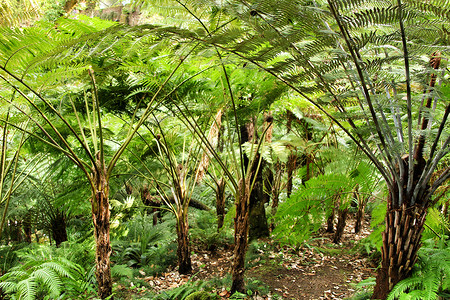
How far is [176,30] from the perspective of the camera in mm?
1556

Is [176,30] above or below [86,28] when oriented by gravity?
below

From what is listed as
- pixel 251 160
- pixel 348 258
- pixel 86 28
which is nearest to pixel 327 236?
pixel 348 258

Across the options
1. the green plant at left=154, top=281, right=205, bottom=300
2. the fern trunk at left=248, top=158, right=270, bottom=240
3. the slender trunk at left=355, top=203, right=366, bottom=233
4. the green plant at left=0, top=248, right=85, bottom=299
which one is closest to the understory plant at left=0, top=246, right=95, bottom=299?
the green plant at left=0, top=248, right=85, bottom=299

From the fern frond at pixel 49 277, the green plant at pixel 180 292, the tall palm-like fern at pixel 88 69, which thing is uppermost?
the tall palm-like fern at pixel 88 69

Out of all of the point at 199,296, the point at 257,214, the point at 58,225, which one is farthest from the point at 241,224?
the point at 58,225

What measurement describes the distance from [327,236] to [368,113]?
294 centimetres

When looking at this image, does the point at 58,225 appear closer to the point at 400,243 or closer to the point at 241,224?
the point at 241,224

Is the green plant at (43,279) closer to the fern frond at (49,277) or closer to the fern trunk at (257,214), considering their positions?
the fern frond at (49,277)

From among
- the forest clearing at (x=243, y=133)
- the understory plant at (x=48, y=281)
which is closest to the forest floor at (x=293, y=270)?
the forest clearing at (x=243, y=133)

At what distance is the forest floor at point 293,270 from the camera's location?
2.52 meters

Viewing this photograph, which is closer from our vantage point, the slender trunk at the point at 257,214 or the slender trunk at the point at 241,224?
the slender trunk at the point at 241,224

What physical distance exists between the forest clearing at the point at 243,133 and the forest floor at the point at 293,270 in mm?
24

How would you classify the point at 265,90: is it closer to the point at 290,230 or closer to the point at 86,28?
the point at 290,230

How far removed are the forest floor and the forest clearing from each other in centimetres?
2
